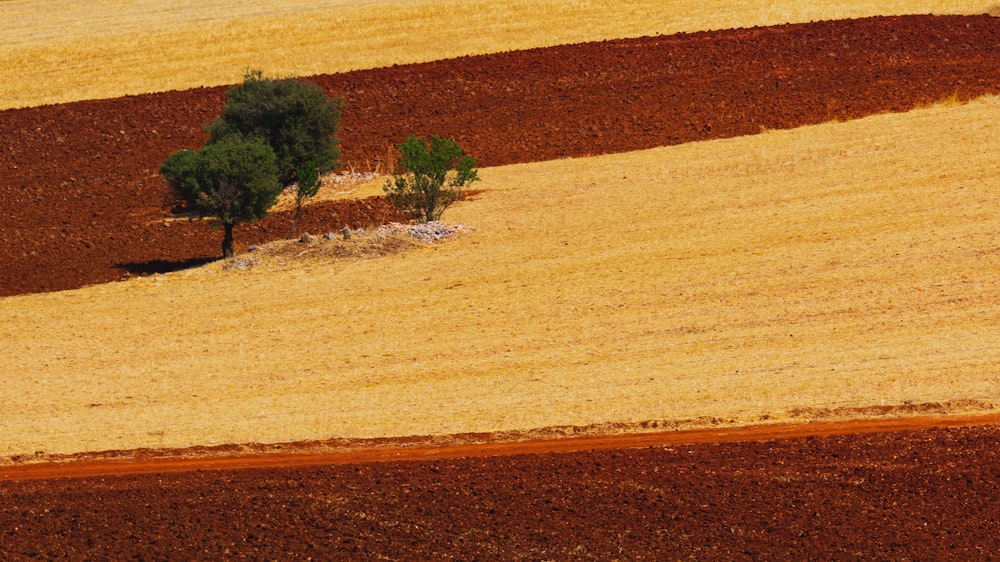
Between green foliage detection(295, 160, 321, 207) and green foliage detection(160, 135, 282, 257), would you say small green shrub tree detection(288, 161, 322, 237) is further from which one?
green foliage detection(160, 135, 282, 257)

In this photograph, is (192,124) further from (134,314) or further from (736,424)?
(736,424)

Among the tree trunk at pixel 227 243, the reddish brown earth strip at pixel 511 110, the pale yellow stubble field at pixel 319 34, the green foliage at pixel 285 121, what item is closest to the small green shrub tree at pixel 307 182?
the reddish brown earth strip at pixel 511 110

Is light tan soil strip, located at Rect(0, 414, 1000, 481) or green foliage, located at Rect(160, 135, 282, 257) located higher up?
green foliage, located at Rect(160, 135, 282, 257)

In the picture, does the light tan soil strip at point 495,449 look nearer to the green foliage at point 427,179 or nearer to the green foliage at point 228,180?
the green foliage at point 228,180

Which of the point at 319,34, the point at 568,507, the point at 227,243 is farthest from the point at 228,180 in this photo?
the point at 319,34

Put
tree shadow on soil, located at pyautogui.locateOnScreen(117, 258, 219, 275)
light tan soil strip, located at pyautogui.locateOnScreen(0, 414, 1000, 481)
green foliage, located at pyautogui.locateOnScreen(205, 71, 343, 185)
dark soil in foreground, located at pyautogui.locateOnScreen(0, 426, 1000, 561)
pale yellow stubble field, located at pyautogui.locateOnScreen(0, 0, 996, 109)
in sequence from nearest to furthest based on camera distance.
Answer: dark soil in foreground, located at pyautogui.locateOnScreen(0, 426, 1000, 561) → light tan soil strip, located at pyautogui.locateOnScreen(0, 414, 1000, 481) → tree shadow on soil, located at pyautogui.locateOnScreen(117, 258, 219, 275) → green foliage, located at pyautogui.locateOnScreen(205, 71, 343, 185) → pale yellow stubble field, located at pyautogui.locateOnScreen(0, 0, 996, 109)

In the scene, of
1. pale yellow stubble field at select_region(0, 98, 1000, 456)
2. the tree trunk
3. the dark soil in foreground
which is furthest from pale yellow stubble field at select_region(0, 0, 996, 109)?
the dark soil in foreground
